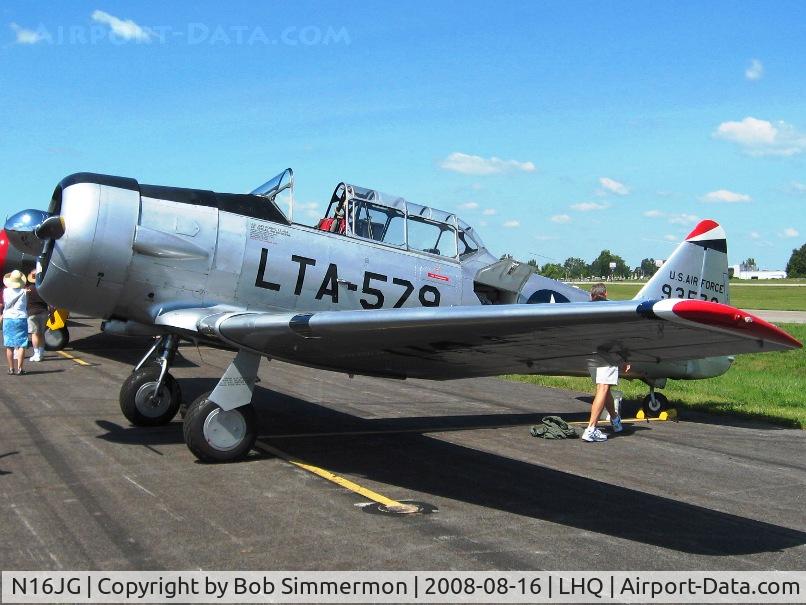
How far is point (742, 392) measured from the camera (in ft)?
44.4

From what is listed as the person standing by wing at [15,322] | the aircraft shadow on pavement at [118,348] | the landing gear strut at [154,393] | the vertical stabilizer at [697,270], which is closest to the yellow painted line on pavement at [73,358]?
the aircraft shadow on pavement at [118,348]

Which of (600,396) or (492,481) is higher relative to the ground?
(600,396)

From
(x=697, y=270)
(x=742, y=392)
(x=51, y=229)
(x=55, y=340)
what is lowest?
(x=55, y=340)

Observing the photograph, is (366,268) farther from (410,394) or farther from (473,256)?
(410,394)

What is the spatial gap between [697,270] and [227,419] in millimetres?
6937

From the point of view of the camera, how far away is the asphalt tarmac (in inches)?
181

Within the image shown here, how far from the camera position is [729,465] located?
766 cm

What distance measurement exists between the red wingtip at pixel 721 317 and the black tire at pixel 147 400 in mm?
6337

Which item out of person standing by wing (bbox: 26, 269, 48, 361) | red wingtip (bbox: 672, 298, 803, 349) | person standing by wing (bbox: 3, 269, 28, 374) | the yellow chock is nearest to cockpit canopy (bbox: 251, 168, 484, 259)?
red wingtip (bbox: 672, 298, 803, 349)

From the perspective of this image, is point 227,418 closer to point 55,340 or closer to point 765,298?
point 55,340

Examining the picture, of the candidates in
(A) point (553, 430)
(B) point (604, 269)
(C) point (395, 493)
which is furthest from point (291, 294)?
(B) point (604, 269)

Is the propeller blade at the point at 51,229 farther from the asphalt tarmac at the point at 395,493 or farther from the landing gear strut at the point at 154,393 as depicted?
the asphalt tarmac at the point at 395,493

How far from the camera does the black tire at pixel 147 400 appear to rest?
8492mm

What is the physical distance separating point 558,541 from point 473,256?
4344 millimetres
